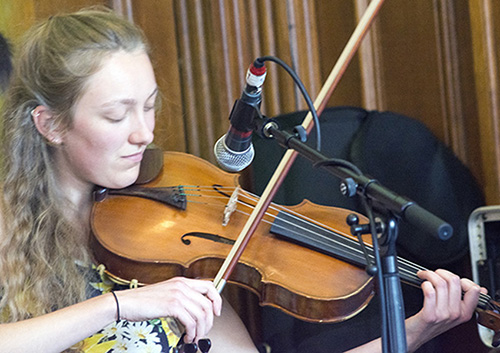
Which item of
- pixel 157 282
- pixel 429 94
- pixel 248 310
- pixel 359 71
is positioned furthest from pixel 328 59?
pixel 157 282

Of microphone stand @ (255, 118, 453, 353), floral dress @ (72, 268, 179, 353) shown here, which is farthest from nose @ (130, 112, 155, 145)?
microphone stand @ (255, 118, 453, 353)

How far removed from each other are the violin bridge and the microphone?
0.93 feet

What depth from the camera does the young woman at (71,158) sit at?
1256 millimetres

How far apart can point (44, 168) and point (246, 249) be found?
17.7 inches

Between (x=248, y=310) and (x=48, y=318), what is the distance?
28.8 inches

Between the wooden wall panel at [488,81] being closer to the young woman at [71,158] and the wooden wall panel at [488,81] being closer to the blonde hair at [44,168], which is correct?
the young woman at [71,158]

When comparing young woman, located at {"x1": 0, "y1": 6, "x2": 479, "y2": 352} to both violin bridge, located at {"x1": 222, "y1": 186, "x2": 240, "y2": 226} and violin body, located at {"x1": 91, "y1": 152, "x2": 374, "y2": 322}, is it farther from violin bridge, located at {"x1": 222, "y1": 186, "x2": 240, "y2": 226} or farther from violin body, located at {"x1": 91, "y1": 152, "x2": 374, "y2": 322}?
violin bridge, located at {"x1": 222, "y1": 186, "x2": 240, "y2": 226}

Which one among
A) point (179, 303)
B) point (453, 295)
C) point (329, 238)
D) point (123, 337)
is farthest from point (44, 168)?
point (453, 295)

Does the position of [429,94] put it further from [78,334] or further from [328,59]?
[78,334]

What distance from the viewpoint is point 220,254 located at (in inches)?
48.2

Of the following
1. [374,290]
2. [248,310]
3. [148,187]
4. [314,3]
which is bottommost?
[248,310]

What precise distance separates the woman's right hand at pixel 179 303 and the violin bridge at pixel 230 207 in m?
0.23

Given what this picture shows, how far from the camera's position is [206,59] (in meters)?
1.75

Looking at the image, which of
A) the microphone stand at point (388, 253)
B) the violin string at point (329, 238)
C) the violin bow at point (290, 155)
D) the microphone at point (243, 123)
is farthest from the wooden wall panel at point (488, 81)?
the microphone stand at point (388, 253)
